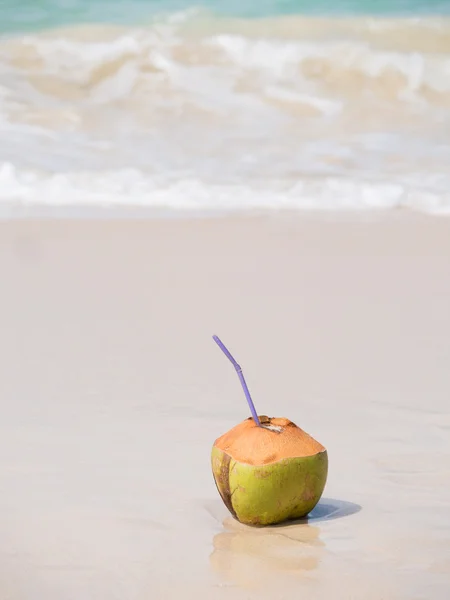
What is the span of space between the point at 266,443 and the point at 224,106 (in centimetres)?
1154

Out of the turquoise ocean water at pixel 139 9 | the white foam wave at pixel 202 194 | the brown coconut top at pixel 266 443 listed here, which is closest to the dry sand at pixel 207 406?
the brown coconut top at pixel 266 443

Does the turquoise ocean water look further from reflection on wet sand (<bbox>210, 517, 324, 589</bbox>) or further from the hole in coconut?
reflection on wet sand (<bbox>210, 517, 324, 589</bbox>)

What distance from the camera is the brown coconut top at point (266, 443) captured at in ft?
7.47

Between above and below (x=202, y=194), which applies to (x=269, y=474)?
above

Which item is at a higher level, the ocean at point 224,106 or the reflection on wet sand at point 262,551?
the reflection on wet sand at point 262,551

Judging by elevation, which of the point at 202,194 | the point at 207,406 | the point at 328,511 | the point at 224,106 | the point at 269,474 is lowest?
the point at 202,194

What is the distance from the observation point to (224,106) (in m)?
13.5

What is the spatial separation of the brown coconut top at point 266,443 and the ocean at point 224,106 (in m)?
5.99

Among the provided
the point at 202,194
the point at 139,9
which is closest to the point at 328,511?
the point at 202,194

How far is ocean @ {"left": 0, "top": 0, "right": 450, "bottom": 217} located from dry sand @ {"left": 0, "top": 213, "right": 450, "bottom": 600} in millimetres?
2813

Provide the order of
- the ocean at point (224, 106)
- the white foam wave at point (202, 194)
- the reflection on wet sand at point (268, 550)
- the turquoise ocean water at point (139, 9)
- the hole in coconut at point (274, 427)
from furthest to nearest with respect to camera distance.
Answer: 1. the turquoise ocean water at point (139, 9)
2. the ocean at point (224, 106)
3. the white foam wave at point (202, 194)
4. the hole in coconut at point (274, 427)
5. the reflection on wet sand at point (268, 550)

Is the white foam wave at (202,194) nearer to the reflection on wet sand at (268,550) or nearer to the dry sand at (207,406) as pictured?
the dry sand at (207,406)

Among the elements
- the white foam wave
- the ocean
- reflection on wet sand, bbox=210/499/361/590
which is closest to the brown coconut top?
reflection on wet sand, bbox=210/499/361/590

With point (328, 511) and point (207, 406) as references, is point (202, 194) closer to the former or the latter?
point (207, 406)
